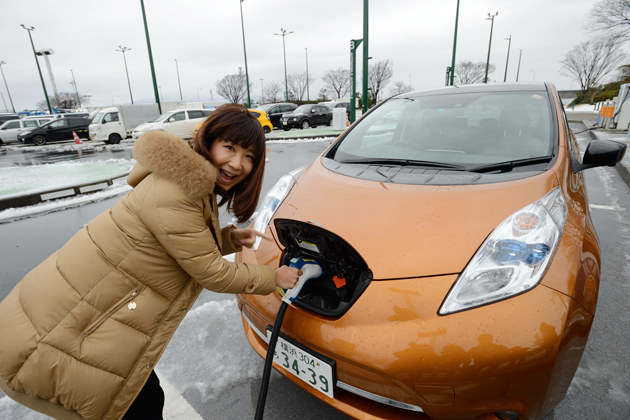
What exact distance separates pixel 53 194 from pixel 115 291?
6.03 meters

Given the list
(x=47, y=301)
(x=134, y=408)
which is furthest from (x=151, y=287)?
(x=134, y=408)

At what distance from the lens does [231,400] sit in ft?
5.41

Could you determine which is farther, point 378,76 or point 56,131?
point 378,76

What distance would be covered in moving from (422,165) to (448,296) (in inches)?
33.7

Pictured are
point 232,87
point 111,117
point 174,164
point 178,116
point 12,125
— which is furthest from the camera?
point 232,87

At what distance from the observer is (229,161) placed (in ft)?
A: 4.09

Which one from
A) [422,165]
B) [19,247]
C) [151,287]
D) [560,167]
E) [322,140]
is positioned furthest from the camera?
[322,140]

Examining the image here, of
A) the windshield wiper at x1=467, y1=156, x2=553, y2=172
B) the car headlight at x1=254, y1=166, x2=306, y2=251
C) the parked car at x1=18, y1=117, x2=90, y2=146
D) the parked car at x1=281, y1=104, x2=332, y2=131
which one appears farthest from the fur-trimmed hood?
the parked car at x1=18, y1=117, x2=90, y2=146

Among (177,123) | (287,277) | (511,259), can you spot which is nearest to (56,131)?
(177,123)

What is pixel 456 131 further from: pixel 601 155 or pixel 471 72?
pixel 471 72

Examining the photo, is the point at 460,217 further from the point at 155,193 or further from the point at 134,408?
the point at 134,408

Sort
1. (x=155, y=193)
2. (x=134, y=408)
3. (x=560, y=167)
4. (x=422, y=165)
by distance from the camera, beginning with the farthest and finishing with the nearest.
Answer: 1. (x=422, y=165)
2. (x=560, y=167)
3. (x=134, y=408)
4. (x=155, y=193)

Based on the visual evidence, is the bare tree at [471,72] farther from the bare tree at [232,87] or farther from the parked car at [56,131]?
the parked car at [56,131]

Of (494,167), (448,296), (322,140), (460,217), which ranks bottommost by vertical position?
(322,140)
